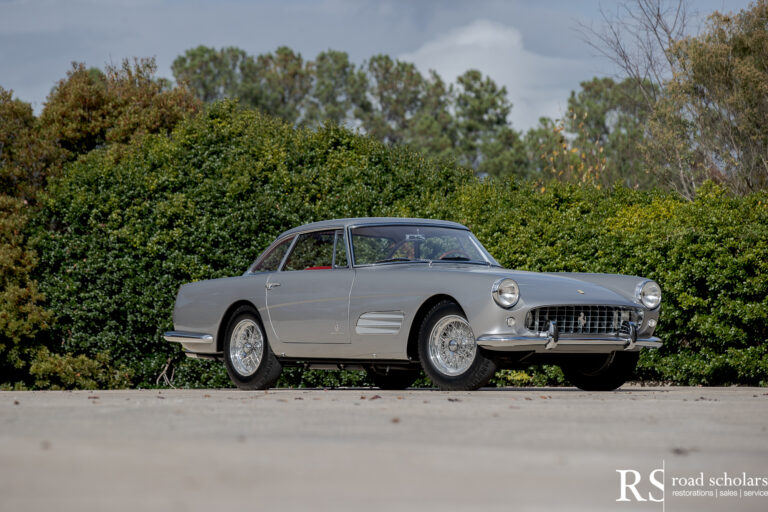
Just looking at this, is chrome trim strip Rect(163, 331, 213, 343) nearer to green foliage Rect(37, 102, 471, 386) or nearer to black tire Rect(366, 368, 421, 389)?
black tire Rect(366, 368, 421, 389)

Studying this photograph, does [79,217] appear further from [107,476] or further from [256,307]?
[107,476]

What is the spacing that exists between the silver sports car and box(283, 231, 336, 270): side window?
0.01 m

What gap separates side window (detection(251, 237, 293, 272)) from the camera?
1146 cm

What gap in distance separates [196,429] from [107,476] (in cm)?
169

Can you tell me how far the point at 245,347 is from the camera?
37.7ft

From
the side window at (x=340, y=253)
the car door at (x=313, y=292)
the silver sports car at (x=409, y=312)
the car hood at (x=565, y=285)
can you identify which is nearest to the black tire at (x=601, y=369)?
the silver sports car at (x=409, y=312)

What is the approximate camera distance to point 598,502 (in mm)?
3854

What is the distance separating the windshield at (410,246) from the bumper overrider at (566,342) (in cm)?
159

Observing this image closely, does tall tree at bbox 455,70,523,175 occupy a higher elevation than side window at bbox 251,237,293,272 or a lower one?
higher

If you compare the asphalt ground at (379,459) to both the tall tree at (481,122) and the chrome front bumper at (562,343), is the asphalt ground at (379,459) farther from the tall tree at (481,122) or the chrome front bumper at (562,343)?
the tall tree at (481,122)

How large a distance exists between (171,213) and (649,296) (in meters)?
9.19

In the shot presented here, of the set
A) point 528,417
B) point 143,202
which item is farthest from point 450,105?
point 528,417

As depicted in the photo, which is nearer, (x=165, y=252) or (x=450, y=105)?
(x=165, y=252)

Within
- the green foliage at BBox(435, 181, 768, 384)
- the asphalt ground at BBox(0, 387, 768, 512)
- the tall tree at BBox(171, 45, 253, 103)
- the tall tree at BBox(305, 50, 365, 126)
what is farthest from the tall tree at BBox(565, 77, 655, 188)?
the asphalt ground at BBox(0, 387, 768, 512)
